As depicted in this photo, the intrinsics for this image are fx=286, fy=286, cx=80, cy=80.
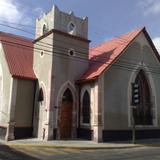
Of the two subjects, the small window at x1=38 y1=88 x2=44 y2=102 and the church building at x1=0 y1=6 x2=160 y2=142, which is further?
the small window at x1=38 y1=88 x2=44 y2=102

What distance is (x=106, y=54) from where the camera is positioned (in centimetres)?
2294

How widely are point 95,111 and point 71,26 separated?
7.17 meters

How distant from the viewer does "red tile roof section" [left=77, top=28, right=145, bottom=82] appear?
67.6 feet

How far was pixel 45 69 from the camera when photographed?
21.2 meters

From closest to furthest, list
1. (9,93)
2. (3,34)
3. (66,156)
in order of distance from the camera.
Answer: (66,156)
(9,93)
(3,34)

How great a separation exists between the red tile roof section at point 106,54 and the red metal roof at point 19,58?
→ 14.2ft

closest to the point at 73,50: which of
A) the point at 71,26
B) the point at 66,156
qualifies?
the point at 71,26

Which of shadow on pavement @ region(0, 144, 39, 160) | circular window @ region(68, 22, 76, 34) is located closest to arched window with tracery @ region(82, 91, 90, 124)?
circular window @ region(68, 22, 76, 34)

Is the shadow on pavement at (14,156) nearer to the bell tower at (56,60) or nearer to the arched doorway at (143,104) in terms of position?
the bell tower at (56,60)

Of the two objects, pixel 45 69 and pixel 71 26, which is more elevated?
pixel 71 26

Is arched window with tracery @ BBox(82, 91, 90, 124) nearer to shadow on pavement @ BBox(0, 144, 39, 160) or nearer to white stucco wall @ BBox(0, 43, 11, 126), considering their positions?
white stucco wall @ BBox(0, 43, 11, 126)

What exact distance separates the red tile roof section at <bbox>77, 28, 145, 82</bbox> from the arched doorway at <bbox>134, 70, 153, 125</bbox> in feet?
9.45

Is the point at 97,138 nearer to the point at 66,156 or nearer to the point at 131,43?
the point at 66,156

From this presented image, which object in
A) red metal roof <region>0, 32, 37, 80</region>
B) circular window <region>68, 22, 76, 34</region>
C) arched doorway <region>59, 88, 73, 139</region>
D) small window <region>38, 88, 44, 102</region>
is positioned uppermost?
circular window <region>68, 22, 76, 34</region>
